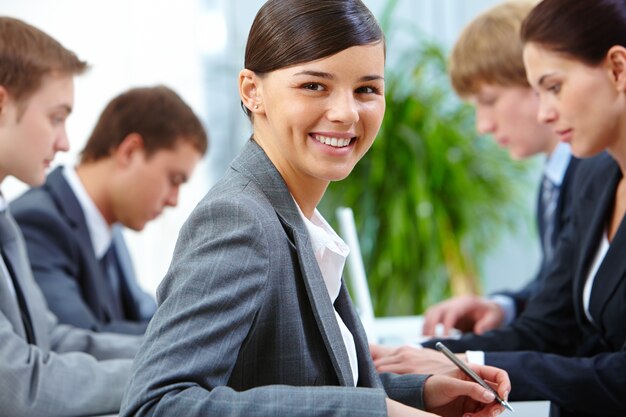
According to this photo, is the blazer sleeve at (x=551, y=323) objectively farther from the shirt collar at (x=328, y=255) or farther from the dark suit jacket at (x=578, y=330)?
the shirt collar at (x=328, y=255)

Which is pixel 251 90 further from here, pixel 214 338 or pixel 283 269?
pixel 214 338

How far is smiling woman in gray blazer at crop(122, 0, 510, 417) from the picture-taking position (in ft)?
3.37

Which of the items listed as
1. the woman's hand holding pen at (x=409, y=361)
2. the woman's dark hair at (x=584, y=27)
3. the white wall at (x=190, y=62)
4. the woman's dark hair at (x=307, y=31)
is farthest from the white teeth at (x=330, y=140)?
the white wall at (x=190, y=62)

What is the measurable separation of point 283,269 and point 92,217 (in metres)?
1.77

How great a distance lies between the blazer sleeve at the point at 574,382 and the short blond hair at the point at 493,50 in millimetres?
1271

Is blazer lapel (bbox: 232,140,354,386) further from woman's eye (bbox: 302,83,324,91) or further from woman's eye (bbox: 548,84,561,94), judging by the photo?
woman's eye (bbox: 548,84,561,94)

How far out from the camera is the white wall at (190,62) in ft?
15.0

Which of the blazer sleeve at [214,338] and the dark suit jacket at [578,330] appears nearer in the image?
the blazer sleeve at [214,338]

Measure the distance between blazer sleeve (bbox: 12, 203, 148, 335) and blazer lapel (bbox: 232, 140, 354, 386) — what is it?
1.31m

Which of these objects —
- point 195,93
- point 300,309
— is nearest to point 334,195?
point 195,93

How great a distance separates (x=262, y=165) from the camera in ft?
4.08

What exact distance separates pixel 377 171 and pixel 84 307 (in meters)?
2.28

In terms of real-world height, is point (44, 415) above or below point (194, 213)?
below

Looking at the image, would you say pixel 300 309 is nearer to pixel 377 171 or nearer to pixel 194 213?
pixel 194 213
